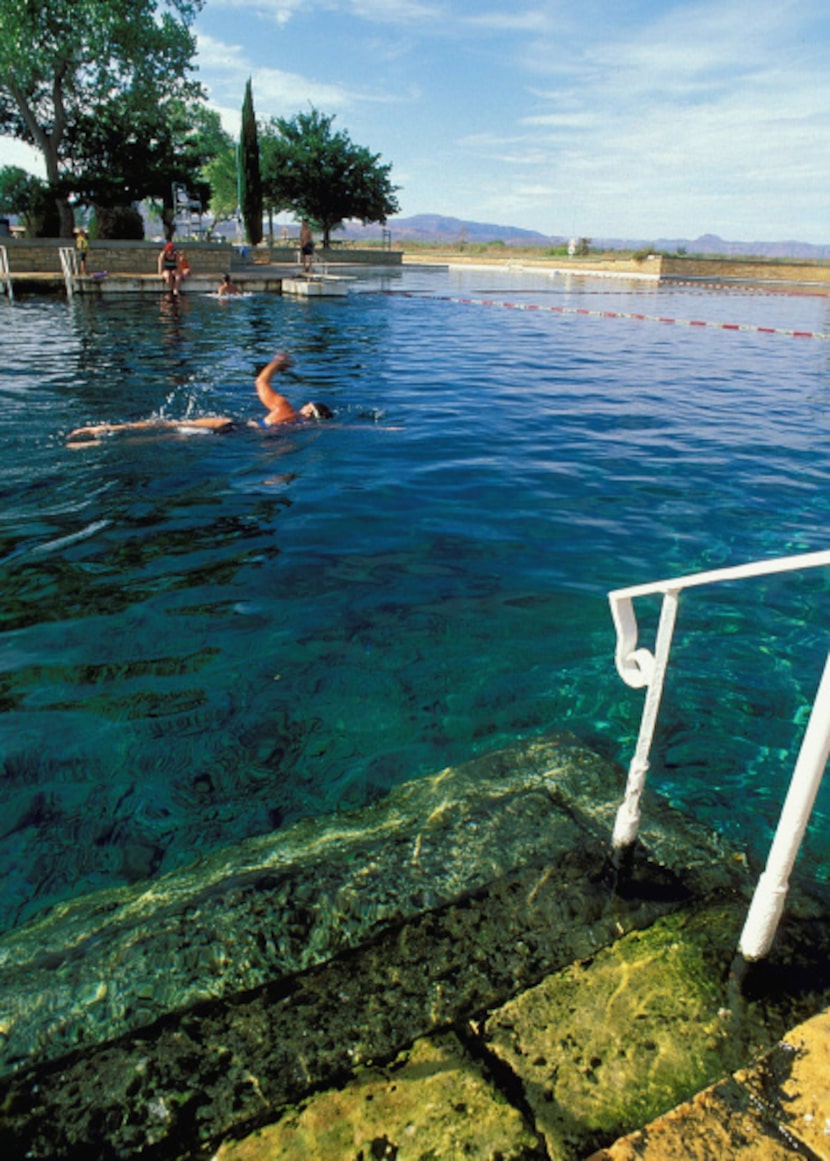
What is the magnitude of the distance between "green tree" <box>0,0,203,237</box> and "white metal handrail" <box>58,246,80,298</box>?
1072 cm

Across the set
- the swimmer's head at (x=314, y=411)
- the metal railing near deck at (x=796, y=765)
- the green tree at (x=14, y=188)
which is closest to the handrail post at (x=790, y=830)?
the metal railing near deck at (x=796, y=765)

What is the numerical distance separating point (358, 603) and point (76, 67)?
38.5 meters

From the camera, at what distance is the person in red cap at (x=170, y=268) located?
22422 mm

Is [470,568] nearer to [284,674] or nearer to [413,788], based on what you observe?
[284,674]

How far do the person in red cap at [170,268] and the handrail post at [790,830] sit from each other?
24875 mm

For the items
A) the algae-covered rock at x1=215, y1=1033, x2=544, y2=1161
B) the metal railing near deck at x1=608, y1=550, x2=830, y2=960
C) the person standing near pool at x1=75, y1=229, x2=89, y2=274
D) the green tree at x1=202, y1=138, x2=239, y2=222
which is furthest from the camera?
the green tree at x1=202, y1=138, x2=239, y2=222

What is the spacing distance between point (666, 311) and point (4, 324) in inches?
801

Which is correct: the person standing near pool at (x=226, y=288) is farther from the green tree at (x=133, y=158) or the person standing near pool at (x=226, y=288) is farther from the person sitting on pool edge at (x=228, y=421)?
the person sitting on pool edge at (x=228, y=421)

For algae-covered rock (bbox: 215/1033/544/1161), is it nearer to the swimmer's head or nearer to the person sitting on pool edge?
the person sitting on pool edge

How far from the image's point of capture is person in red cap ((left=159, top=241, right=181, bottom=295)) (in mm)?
22422

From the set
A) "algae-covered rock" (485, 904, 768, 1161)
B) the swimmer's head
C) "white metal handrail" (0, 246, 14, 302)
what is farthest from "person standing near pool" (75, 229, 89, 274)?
"algae-covered rock" (485, 904, 768, 1161)

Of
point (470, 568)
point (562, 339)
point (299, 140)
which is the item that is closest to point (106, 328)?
point (562, 339)

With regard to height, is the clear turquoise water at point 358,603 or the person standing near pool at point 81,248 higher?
the person standing near pool at point 81,248

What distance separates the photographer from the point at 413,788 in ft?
10.2
